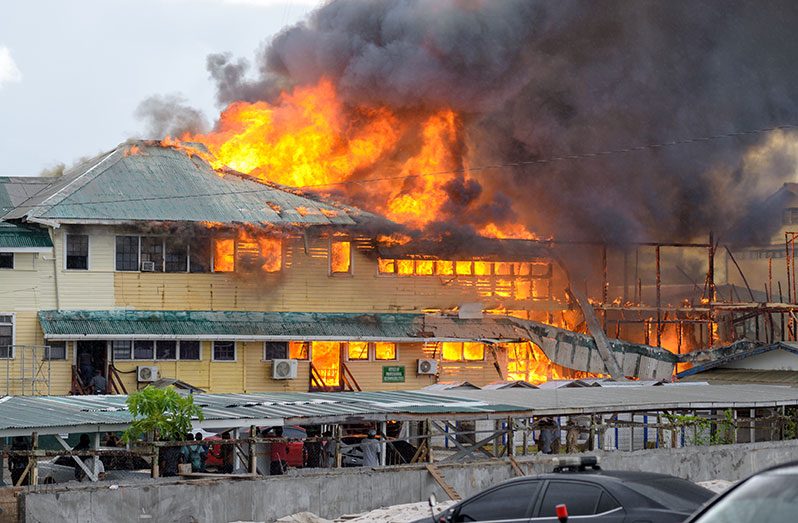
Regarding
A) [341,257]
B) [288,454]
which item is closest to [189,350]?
[341,257]

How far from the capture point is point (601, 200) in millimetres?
49438

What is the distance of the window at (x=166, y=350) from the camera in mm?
39656

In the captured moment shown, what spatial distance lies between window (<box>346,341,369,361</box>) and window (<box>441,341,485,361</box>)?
291cm

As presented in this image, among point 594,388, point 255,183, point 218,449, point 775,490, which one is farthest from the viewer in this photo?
point 255,183

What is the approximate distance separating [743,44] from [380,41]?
15291 millimetres

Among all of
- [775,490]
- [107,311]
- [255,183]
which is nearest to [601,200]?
[255,183]

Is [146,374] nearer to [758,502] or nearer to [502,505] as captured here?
[502,505]

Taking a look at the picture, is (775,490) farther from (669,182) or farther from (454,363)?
(669,182)

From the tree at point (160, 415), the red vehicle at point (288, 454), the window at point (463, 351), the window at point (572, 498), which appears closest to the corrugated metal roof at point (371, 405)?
the tree at point (160, 415)

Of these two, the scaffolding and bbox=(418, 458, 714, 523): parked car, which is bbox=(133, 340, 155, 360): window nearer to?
the scaffolding

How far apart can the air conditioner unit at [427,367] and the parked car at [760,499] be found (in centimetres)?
3511

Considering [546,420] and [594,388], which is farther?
[594,388]

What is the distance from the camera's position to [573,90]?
49594 millimetres

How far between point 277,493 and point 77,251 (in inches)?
736
